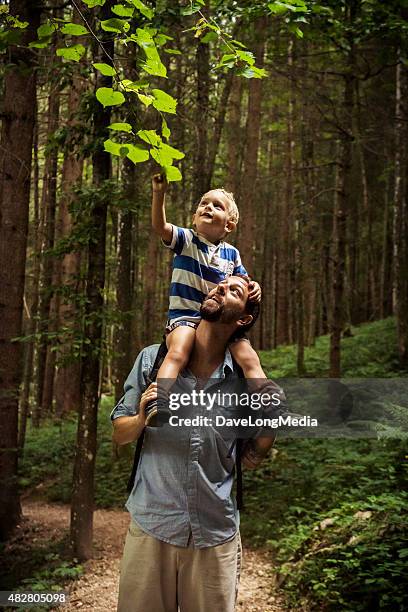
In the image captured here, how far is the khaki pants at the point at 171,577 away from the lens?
6.93ft

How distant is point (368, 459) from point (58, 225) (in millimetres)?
8436

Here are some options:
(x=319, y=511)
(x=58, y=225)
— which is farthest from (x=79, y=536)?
(x=58, y=225)

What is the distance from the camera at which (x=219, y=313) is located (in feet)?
7.29

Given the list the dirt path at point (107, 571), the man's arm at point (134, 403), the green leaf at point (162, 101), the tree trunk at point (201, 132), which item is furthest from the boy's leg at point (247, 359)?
the tree trunk at point (201, 132)

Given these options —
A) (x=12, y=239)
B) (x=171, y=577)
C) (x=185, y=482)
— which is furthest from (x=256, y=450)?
(x=12, y=239)

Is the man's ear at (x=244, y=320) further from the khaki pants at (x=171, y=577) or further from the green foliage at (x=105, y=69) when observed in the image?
the green foliage at (x=105, y=69)

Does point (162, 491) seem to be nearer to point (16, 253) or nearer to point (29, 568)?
point (29, 568)

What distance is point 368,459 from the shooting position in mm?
6812

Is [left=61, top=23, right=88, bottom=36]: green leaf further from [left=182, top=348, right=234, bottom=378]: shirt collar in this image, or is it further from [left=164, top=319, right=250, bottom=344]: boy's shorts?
[left=182, top=348, right=234, bottom=378]: shirt collar

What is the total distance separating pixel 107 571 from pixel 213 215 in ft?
16.4

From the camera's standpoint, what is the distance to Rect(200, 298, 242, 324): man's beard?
221 cm

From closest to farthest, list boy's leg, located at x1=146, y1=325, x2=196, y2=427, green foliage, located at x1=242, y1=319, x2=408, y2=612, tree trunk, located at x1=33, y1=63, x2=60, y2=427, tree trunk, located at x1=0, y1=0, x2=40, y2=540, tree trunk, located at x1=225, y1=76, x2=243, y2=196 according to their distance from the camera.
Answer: boy's leg, located at x1=146, y1=325, x2=196, y2=427, green foliage, located at x1=242, y1=319, x2=408, y2=612, tree trunk, located at x1=0, y1=0, x2=40, y2=540, tree trunk, located at x1=33, y1=63, x2=60, y2=427, tree trunk, located at x1=225, y1=76, x2=243, y2=196

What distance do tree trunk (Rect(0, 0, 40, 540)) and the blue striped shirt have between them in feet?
15.0

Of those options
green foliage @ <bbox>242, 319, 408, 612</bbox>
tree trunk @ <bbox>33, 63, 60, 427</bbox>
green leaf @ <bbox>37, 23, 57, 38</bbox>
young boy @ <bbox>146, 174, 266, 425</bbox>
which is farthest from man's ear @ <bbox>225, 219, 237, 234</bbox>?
tree trunk @ <bbox>33, 63, 60, 427</bbox>
